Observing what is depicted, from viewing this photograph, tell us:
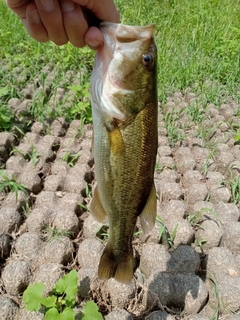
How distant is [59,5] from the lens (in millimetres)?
1694

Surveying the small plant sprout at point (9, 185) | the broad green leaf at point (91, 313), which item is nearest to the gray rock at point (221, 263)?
the broad green leaf at point (91, 313)

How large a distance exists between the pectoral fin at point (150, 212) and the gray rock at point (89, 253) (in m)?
0.92

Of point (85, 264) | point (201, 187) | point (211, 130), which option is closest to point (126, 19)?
point (211, 130)

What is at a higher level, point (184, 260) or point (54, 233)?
point (54, 233)

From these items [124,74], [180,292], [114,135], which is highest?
[124,74]

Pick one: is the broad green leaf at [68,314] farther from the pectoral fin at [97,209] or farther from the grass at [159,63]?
the grass at [159,63]

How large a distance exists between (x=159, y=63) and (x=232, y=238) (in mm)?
3520

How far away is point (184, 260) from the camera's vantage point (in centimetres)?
270

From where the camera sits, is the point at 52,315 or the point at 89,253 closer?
the point at 52,315

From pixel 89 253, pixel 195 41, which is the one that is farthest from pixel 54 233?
pixel 195 41

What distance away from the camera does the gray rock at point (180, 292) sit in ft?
8.08

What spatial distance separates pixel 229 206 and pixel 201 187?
0.30 metres

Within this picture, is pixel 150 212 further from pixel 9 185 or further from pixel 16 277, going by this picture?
pixel 9 185

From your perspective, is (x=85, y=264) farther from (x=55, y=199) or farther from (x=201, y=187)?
(x=201, y=187)
